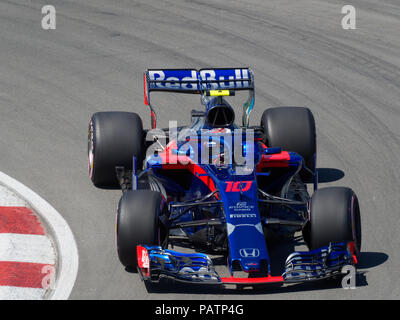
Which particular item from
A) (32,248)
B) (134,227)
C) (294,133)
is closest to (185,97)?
(294,133)

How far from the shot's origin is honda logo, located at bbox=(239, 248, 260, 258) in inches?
370

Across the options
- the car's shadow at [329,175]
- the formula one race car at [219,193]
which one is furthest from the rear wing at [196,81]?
the car's shadow at [329,175]

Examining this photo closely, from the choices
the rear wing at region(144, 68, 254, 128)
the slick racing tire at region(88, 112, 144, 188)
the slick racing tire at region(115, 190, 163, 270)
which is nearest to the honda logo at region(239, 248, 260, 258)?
the slick racing tire at region(115, 190, 163, 270)

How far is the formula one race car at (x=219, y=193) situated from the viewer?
9.42 metres

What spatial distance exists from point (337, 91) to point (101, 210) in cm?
600

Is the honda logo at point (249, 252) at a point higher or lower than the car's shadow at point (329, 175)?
lower

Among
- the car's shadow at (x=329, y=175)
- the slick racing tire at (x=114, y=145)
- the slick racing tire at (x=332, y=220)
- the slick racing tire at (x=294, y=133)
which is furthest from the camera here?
the car's shadow at (x=329, y=175)

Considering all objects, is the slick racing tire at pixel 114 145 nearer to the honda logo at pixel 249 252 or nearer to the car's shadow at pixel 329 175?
the car's shadow at pixel 329 175

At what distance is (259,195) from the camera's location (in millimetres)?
10844

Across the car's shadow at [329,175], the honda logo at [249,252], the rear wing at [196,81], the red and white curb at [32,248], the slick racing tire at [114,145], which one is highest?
the rear wing at [196,81]

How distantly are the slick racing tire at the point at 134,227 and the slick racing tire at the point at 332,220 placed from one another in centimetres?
164

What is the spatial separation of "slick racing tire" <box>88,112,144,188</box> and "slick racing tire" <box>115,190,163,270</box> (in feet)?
7.28
